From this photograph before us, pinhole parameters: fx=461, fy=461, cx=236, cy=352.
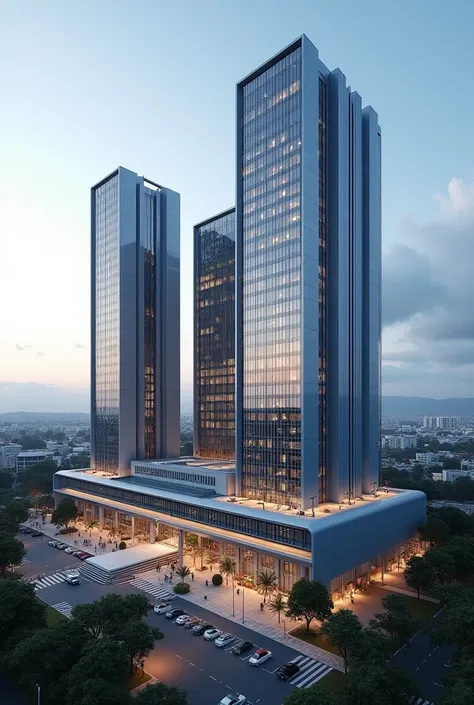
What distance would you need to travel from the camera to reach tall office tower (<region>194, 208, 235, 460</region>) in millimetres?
140625

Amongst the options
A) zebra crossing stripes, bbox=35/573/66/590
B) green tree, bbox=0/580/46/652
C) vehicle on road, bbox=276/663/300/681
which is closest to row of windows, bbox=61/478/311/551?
vehicle on road, bbox=276/663/300/681

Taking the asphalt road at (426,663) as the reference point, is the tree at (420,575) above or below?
above

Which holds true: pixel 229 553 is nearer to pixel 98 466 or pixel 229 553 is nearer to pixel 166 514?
pixel 166 514

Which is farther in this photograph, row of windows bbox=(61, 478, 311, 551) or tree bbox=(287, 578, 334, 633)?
row of windows bbox=(61, 478, 311, 551)

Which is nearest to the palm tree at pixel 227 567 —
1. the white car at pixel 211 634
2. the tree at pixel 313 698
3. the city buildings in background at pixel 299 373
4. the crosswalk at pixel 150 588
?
the city buildings in background at pixel 299 373

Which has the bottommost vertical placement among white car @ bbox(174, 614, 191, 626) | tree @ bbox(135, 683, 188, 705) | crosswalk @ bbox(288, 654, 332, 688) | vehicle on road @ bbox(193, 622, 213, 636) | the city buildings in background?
white car @ bbox(174, 614, 191, 626)

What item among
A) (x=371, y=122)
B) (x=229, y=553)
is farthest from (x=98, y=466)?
(x=371, y=122)

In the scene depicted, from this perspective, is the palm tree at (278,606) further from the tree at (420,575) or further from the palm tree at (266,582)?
the tree at (420,575)

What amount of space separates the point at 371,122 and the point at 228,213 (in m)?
50.1

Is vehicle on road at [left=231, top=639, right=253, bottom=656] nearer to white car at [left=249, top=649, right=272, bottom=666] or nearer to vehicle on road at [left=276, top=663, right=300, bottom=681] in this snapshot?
white car at [left=249, top=649, right=272, bottom=666]

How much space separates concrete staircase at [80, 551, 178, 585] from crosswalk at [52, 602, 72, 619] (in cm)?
950

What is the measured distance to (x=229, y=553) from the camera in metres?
88.6

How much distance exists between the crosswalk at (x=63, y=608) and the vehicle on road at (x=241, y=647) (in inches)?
1090

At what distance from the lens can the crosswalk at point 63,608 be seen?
70.9 metres
